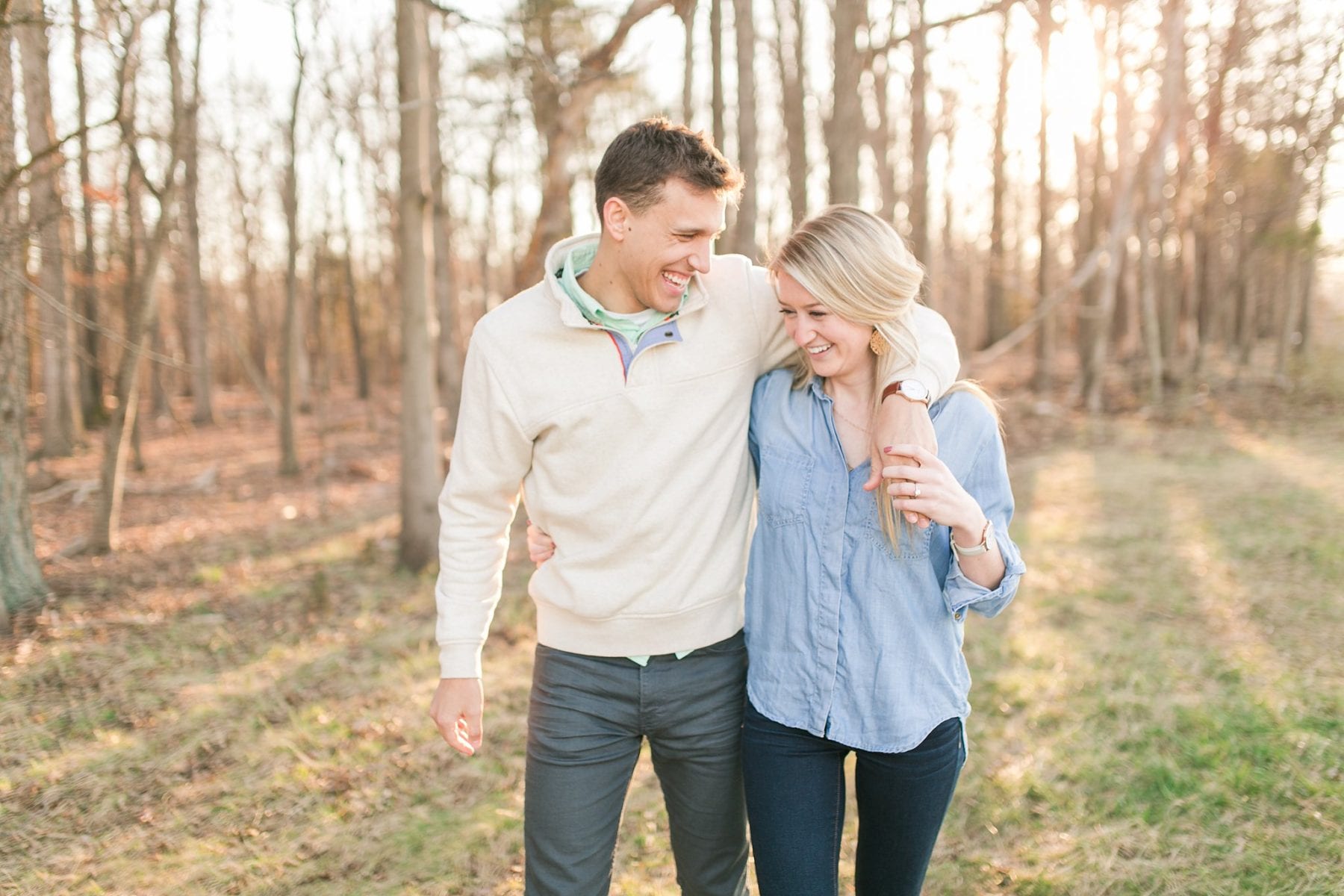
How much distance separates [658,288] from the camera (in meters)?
2.10

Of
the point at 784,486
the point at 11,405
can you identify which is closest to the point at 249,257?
the point at 11,405

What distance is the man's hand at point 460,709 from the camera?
2117mm

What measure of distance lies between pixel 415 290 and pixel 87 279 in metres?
9.33

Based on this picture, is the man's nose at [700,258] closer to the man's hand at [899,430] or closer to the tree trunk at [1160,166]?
the man's hand at [899,430]

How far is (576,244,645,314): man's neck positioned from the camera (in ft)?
7.17

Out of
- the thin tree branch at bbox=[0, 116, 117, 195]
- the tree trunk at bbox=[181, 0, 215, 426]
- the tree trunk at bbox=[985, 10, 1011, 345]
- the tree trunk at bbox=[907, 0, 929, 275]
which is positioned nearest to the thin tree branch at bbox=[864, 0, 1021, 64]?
the thin tree branch at bbox=[0, 116, 117, 195]

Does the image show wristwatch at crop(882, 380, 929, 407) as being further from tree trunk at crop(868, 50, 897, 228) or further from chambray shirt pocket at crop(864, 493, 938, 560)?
tree trunk at crop(868, 50, 897, 228)

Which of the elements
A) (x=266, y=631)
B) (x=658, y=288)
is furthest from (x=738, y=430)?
(x=266, y=631)

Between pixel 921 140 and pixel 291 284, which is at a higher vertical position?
pixel 921 140

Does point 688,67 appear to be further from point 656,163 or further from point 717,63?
point 656,163

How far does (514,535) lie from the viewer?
8.37 m

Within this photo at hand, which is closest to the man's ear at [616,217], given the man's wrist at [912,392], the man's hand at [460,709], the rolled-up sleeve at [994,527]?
the man's wrist at [912,392]

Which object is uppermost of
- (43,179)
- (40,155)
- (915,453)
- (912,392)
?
(43,179)

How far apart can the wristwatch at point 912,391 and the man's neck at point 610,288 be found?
2.24 ft
